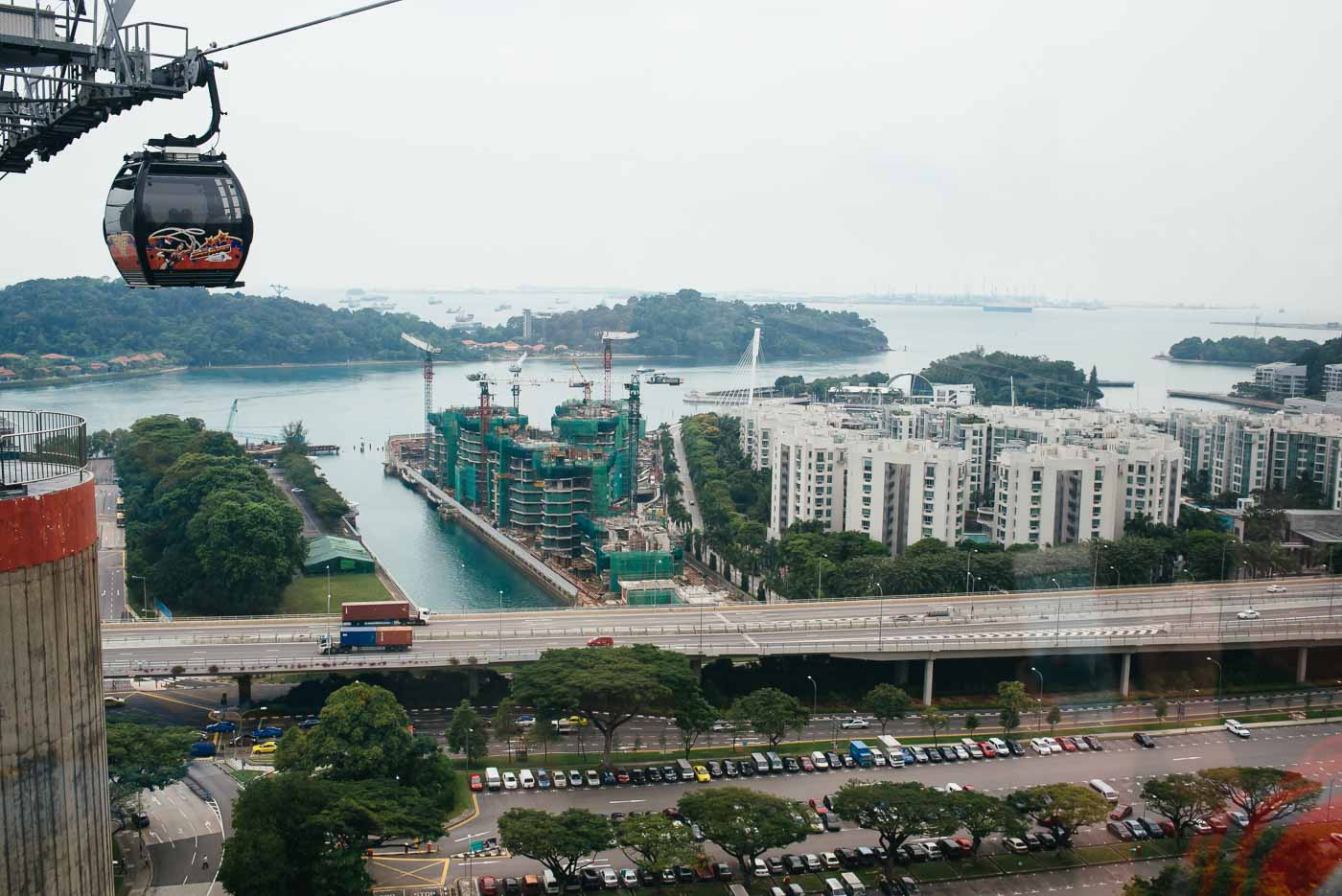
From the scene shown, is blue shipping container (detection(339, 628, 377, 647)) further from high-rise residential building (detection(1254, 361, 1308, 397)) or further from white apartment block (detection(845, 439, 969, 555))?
high-rise residential building (detection(1254, 361, 1308, 397))

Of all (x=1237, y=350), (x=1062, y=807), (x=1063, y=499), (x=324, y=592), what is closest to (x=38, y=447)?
(x=1062, y=807)

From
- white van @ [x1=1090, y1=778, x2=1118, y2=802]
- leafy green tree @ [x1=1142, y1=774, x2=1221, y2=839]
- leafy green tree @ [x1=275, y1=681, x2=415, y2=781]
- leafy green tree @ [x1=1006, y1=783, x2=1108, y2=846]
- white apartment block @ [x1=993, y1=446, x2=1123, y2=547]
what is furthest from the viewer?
white apartment block @ [x1=993, y1=446, x2=1123, y2=547]

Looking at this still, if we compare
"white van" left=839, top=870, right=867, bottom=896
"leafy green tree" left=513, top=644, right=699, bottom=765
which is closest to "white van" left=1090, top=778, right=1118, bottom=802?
"white van" left=839, top=870, right=867, bottom=896

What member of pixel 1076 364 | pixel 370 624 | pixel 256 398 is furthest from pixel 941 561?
pixel 256 398

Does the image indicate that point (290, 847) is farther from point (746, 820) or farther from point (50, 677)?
point (50, 677)

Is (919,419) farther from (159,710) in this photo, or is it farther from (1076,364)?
(159,710)

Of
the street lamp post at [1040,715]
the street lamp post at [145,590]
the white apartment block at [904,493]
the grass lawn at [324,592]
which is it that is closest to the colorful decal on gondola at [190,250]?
the street lamp post at [1040,715]
